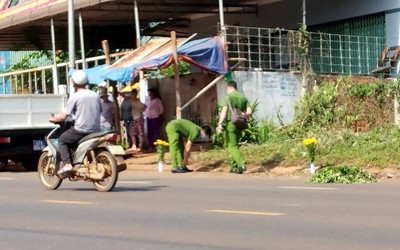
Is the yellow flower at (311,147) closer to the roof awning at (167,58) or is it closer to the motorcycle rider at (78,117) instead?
the roof awning at (167,58)

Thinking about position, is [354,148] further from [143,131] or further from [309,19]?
[309,19]

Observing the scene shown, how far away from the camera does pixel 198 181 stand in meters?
16.0

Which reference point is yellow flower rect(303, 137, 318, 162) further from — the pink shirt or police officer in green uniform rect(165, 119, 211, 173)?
the pink shirt

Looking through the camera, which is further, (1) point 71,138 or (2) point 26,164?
(2) point 26,164

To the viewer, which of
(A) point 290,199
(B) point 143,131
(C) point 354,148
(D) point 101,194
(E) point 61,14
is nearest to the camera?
(A) point 290,199

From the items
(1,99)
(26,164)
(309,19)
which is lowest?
(26,164)

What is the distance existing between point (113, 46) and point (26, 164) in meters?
10.5

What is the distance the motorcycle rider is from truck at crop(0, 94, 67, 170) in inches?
294

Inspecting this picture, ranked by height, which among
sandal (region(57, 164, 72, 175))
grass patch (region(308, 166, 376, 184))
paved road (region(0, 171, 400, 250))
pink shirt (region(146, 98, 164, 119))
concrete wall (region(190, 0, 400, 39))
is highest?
concrete wall (region(190, 0, 400, 39))

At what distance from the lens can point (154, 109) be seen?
22.9 m

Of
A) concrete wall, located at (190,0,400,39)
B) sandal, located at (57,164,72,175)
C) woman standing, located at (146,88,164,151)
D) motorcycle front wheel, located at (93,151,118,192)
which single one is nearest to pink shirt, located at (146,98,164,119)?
woman standing, located at (146,88,164,151)

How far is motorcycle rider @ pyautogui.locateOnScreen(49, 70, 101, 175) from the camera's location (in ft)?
43.8

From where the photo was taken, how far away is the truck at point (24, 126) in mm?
20578

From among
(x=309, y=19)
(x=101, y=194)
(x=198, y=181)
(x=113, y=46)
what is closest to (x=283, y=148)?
(x=198, y=181)
